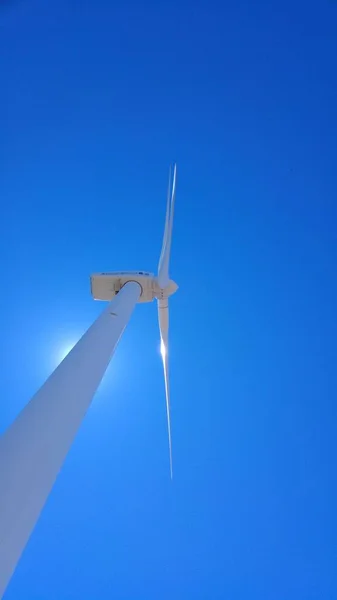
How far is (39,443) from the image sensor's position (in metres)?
2.51

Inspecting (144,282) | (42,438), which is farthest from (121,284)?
(42,438)

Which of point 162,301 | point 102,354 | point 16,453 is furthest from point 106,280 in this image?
point 16,453

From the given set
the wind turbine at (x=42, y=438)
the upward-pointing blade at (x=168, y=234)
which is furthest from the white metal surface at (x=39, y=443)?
the upward-pointing blade at (x=168, y=234)

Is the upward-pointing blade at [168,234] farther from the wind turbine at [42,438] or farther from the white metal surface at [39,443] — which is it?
the white metal surface at [39,443]

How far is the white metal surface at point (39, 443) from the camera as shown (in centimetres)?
203

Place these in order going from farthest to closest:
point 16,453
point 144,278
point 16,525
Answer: point 144,278 → point 16,453 → point 16,525

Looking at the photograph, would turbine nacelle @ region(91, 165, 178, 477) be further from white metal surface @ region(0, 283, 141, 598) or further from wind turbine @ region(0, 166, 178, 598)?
white metal surface @ region(0, 283, 141, 598)

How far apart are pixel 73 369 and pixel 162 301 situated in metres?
6.47

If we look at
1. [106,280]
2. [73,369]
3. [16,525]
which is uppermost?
[106,280]

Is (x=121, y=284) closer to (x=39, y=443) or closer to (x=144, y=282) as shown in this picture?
(x=144, y=282)

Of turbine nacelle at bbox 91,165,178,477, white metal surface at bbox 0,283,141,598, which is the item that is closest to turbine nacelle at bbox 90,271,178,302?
turbine nacelle at bbox 91,165,178,477

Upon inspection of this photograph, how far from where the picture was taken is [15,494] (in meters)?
2.14

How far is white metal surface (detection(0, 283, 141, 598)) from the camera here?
6.67 ft

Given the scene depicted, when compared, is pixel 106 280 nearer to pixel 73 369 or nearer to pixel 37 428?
pixel 73 369
